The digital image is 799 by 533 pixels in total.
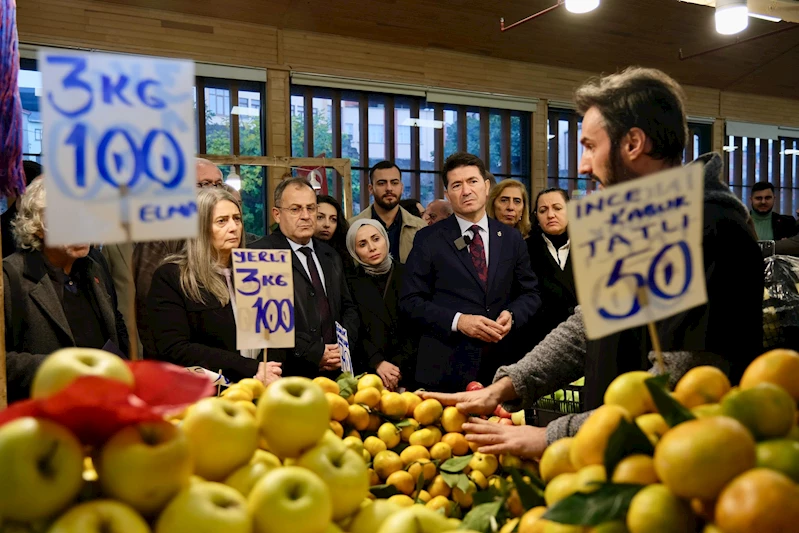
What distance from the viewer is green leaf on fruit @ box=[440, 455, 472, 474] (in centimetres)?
160

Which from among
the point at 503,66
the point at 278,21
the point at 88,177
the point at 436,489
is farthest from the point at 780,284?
the point at 503,66

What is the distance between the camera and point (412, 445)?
1700 millimetres

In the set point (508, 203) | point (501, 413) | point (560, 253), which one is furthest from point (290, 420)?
point (508, 203)

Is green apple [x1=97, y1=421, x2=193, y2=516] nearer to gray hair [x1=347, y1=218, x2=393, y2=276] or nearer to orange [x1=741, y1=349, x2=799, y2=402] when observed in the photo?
orange [x1=741, y1=349, x2=799, y2=402]

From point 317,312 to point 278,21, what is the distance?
5283mm

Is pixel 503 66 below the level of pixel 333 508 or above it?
above

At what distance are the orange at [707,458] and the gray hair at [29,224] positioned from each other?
2105 mm

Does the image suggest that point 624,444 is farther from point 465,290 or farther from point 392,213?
point 392,213

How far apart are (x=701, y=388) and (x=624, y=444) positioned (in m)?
0.17

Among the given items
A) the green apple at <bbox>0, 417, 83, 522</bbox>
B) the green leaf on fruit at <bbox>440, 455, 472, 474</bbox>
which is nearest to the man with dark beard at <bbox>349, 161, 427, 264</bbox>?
the green leaf on fruit at <bbox>440, 455, 472, 474</bbox>

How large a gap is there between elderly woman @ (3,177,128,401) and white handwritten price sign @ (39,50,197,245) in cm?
124

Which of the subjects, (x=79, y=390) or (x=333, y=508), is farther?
(x=333, y=508)

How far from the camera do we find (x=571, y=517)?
0.76m

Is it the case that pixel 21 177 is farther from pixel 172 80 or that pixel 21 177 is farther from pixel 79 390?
pixel 79 390
